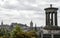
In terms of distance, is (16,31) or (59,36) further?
(16,31)

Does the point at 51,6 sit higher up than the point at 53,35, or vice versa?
A: the point at 51,6

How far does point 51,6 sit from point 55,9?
1166 mm

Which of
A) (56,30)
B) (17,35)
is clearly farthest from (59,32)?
(17,35)

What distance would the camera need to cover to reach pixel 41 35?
56.7 meters

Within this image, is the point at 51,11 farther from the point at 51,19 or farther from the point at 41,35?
the point at 41,35

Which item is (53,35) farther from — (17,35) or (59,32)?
(17,35)

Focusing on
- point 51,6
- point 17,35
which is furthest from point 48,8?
point 17,35

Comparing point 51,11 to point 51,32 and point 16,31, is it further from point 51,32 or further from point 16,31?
point 16,31

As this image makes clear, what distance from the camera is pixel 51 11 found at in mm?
58125

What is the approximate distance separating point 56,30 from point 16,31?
10.3 metres

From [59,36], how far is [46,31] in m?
3.09

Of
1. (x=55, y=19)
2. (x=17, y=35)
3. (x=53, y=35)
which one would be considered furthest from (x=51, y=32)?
(x=17, y=35)

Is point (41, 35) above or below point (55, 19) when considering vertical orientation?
below

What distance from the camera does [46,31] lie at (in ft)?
183
